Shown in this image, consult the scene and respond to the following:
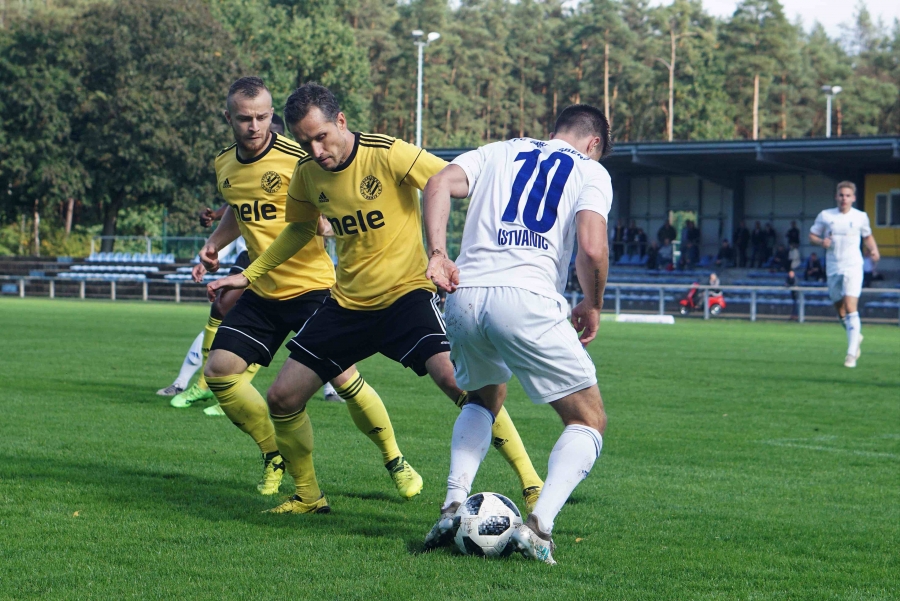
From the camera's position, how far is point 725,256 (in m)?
37.8

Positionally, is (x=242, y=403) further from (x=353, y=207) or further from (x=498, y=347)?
(x=498, y=347)

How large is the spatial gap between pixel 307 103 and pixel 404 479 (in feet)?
6.72

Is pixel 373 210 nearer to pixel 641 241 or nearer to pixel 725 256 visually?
pixel 725 256

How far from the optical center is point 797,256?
34.9 m

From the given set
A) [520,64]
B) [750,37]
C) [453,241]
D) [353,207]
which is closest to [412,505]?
[353,207]

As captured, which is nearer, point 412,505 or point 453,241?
point 412,505

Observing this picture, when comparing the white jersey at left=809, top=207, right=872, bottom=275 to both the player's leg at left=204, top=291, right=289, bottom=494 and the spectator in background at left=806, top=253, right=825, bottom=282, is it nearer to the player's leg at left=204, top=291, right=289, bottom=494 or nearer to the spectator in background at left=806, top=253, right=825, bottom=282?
the player's leg at left=204, top=291, right=289, bottom=494

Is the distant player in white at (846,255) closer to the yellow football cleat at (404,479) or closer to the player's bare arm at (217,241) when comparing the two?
the player's bare arm at (217,241)

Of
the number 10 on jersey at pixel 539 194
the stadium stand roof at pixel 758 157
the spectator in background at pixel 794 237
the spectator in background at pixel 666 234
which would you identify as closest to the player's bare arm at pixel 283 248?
the number 10 on jersey at pixel 539 194

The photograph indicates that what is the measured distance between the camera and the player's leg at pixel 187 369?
10.5m

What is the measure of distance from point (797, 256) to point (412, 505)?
31007 millimetres

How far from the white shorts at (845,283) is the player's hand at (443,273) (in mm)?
11801

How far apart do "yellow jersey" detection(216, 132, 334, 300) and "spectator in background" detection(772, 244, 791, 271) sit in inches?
1206

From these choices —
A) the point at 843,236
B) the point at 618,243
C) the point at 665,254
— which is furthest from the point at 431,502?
the point at 618,243
